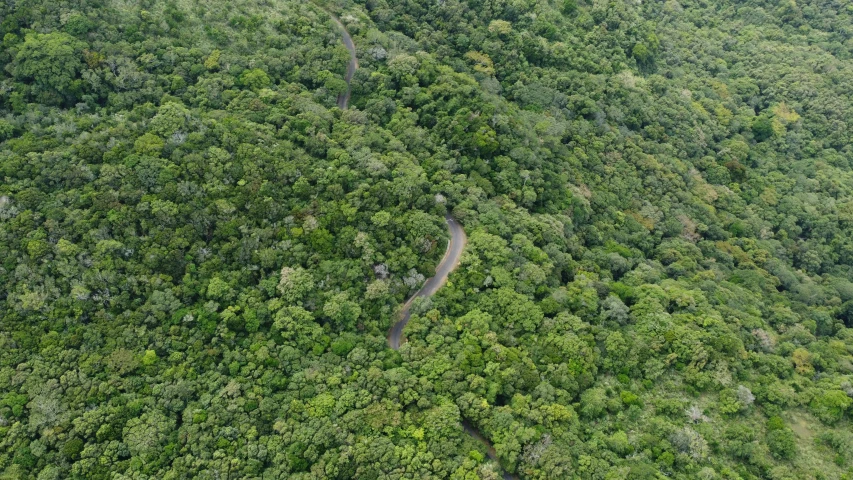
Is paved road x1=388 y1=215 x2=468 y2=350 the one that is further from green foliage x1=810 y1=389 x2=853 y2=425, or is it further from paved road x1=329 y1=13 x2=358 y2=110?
green foliage x1=810 y1=389 x2=853 y2=425

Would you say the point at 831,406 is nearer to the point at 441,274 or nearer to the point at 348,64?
the point at 441,274

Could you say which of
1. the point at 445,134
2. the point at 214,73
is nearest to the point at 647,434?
the point at 445,134

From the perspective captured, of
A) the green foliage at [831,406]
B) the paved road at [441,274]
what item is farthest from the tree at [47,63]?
the green foliage at [831,406]

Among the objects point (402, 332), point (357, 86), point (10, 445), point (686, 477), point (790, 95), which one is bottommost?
point (10, 445)

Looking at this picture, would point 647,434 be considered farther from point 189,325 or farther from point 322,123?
point 322,123

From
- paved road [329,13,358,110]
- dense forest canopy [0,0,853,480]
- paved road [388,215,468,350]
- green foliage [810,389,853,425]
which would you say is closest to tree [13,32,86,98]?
dense forest canopy [0,0,853,480]

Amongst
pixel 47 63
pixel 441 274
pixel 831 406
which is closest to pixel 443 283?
pixel 441 274

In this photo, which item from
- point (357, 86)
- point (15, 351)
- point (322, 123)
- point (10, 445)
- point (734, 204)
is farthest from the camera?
point (734, 204)
